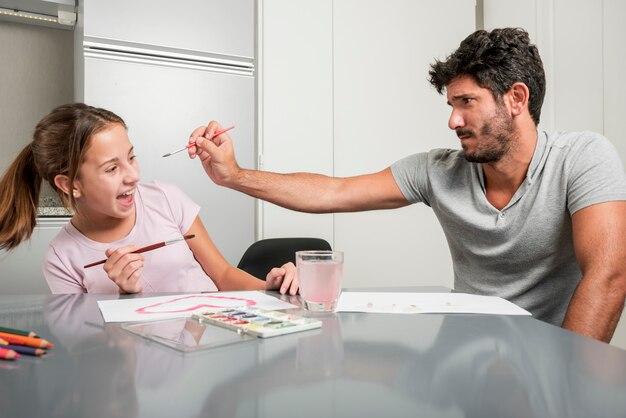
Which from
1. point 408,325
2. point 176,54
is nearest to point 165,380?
point 408,325

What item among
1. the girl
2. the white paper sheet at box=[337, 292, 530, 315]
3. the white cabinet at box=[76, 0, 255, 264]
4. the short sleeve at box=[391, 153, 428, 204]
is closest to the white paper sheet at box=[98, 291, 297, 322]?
the white paper sheet at box=[337, 292, 530, 315]

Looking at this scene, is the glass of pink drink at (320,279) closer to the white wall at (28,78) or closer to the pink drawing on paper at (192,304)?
the pink drawing on paper at (192,304)

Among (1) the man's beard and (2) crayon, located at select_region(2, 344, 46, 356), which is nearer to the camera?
(2) crayon, located at select_region(2, 344, 46, 356)

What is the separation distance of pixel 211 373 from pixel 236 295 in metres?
0.49

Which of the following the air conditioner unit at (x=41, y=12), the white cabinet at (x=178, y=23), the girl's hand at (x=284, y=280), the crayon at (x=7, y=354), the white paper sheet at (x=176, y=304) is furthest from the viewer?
the air conditioner unit at (x=41, y=12)

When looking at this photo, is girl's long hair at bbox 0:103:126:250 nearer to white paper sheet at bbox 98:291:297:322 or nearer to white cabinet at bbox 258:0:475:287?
white paper sheet at bbox 98:291:297:322

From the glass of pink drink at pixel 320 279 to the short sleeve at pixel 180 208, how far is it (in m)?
0.77

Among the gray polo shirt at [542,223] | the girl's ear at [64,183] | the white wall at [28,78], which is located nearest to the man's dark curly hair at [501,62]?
the gray polo shirt at [542,223]

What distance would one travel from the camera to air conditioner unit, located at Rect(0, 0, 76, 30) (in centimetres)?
235

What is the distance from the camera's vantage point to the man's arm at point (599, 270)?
113cm

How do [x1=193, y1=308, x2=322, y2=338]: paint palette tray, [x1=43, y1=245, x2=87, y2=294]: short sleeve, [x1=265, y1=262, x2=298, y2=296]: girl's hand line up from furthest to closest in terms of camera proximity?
[x1=43, y1=245, x2=87, y2=294]: short sleeve < [x1=265, y1=262, x2=298, y2=296]: girl's hand < [x1=193, y1=308, x2=322, y2=338]: paint palette tray

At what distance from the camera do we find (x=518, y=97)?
58.8 inches

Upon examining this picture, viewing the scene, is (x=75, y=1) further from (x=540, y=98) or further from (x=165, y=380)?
(x=165, y=380)

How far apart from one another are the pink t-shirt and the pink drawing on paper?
38cm
